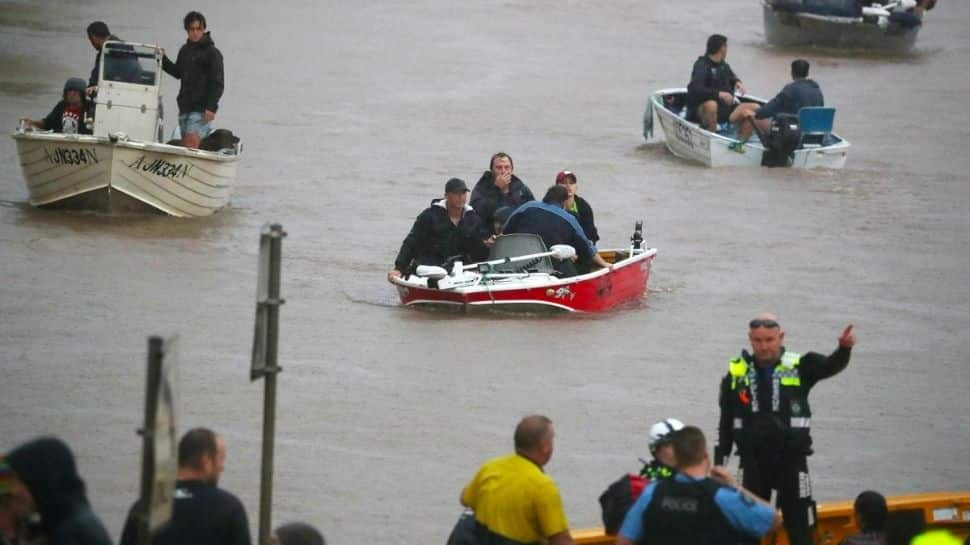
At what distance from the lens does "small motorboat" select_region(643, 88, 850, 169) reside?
26109 millimetres

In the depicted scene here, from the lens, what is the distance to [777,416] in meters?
9.21

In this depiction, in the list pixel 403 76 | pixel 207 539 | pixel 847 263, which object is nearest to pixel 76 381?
pixel 207 539

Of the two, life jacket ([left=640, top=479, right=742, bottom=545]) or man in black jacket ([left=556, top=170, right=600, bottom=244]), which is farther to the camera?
man in black jacket ([left=556, top=170, right=600, bottom=244])

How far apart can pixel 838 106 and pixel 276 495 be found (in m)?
25.0

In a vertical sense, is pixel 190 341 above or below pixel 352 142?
below

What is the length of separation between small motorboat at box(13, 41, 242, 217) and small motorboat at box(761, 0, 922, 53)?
882 inches

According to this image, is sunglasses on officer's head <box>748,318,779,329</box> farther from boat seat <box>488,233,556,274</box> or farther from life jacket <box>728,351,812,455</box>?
boat seat <box>488,233,556,274</box>

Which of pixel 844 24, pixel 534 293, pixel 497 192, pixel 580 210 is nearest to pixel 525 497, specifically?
pixel 534 293

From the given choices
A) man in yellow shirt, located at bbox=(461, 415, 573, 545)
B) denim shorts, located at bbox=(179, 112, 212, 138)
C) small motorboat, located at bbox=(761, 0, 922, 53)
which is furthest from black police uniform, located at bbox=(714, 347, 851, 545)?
small motorboat, located at bbox=(761, 0, 922, 53)

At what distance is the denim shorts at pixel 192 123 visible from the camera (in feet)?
66.6

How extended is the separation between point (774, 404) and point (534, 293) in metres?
7.14

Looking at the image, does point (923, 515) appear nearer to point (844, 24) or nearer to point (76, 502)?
point (76, 502)

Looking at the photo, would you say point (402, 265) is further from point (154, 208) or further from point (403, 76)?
point (403, 76)

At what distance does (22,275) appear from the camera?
61.5 ft
